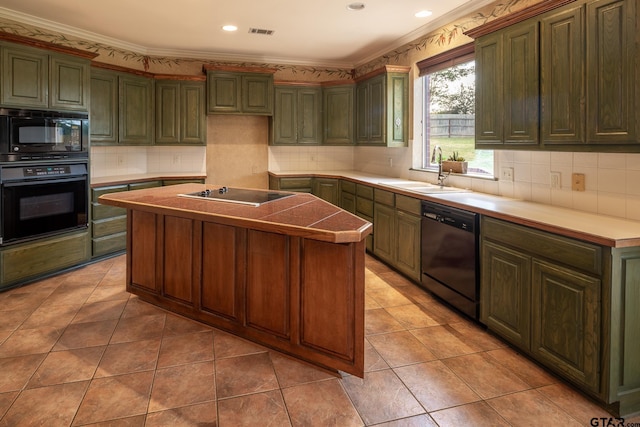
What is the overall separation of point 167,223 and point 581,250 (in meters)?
2.61

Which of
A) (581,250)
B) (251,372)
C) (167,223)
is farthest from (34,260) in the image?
(581,250)

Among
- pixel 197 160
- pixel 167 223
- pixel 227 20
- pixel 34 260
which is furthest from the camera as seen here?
pixel 197 160

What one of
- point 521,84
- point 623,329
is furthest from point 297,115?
point 623,329

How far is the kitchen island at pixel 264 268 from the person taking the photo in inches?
86.4

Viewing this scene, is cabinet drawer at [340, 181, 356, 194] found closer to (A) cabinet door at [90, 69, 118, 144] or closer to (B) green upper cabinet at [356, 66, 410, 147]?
(B) green upper cabinet at [356, 66, 410, 147]

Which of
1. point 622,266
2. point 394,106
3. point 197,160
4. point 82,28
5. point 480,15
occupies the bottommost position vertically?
point 622,266

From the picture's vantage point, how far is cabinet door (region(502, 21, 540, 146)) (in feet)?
8.39

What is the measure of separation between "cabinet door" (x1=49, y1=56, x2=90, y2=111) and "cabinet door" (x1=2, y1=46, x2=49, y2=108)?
2.5 inches

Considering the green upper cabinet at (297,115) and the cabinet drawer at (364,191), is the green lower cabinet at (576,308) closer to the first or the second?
the cabinet drawer at (364,191)

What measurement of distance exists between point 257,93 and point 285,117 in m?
0.52

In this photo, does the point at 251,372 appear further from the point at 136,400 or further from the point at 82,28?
the point at 82,28

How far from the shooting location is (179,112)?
17.6 ft

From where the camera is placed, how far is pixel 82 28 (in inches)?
178

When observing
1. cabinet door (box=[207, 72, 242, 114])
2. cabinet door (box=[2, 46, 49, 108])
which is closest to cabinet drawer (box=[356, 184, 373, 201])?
cabinet door (box=[207, 72, 242, 114])
